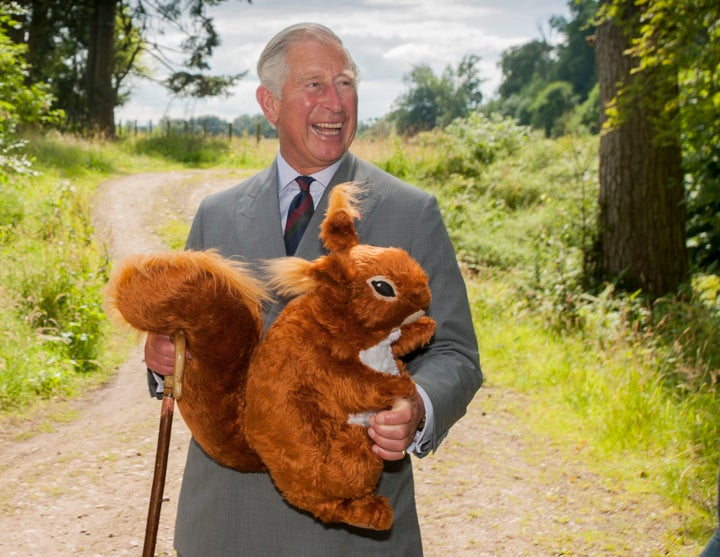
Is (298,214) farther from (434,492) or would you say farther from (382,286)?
(434,492)

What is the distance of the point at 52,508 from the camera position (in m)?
4.97

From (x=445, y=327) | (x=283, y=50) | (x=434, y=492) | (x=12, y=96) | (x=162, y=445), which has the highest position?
(x=12, y=96)

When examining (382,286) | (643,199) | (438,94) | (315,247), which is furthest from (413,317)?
(438,94)

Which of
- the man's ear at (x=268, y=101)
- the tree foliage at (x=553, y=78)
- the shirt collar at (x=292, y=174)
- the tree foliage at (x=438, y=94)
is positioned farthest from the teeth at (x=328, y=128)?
the tree foliage at (x=438, y=94)

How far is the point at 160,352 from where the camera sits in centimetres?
171

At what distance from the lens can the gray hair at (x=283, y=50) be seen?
2.17 m

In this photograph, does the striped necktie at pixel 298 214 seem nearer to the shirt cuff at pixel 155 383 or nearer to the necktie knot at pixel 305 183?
the necktie knot at pixel 305 183

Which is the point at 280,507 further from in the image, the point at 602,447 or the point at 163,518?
the point at 602,447

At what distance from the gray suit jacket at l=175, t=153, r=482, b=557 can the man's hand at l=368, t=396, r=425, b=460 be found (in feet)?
0.86

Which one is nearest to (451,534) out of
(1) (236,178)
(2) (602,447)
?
(2) (602,447)

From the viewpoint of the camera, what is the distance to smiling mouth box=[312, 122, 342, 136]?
2135mm

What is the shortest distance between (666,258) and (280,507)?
8.05m

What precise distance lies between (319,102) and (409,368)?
80 cm

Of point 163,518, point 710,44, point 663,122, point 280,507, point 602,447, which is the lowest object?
point 163,518
